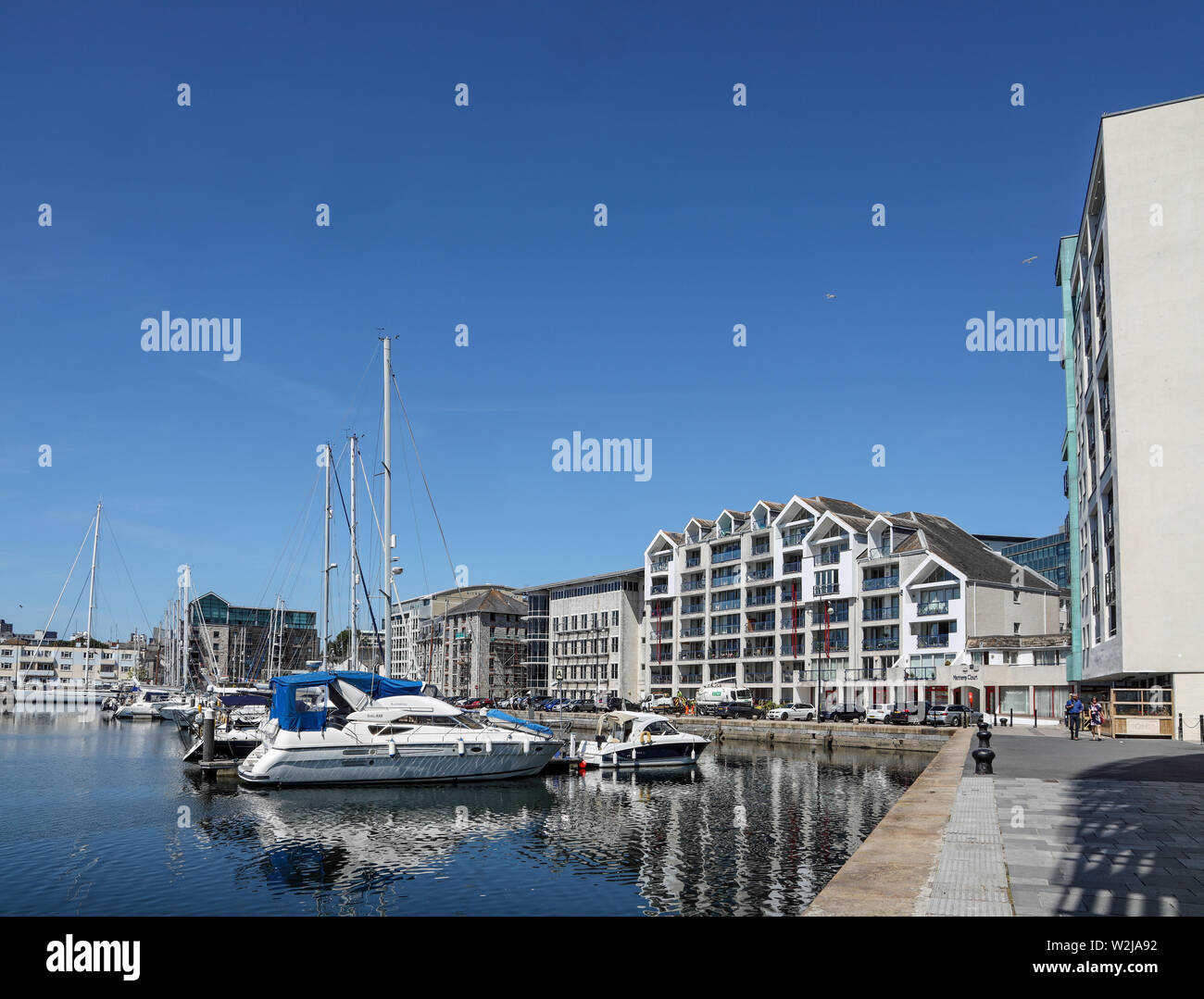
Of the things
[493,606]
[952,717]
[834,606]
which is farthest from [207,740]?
[493,606]

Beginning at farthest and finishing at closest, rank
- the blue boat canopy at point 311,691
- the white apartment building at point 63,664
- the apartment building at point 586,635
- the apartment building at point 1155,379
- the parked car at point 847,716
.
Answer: the white apartment building at point 63,664 → the apartment building at point 586,635 → the parked car at point 847,716 → the apartment building at point 1155,379 → the blue boat canopy at point 311,691

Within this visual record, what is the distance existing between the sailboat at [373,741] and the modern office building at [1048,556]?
248 ft

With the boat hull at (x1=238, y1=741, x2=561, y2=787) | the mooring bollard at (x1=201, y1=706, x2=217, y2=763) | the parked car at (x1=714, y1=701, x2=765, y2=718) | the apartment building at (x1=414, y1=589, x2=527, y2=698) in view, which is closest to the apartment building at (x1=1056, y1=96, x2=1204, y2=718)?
the boat hull at (x1=238, y1=741, x2=561, y2=787)

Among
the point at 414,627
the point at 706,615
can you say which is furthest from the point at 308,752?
the point at 414,627

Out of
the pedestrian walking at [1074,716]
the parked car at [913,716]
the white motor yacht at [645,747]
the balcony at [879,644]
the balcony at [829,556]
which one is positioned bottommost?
the parked car at [913,716]

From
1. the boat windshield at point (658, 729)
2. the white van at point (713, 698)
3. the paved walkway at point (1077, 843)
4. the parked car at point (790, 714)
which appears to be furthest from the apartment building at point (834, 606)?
the paved walkway at point (1077, 843)

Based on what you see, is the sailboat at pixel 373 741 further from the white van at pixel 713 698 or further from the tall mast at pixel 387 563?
the white van at pixel 713 698

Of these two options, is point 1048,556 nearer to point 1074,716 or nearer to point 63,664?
point 1074,716

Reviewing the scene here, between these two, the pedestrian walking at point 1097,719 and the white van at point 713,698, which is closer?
the pedestrian walking at point 1097,719

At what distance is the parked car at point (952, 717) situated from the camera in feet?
209

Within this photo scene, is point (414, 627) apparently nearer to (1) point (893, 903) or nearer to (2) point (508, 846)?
(2) point (508, 846)
